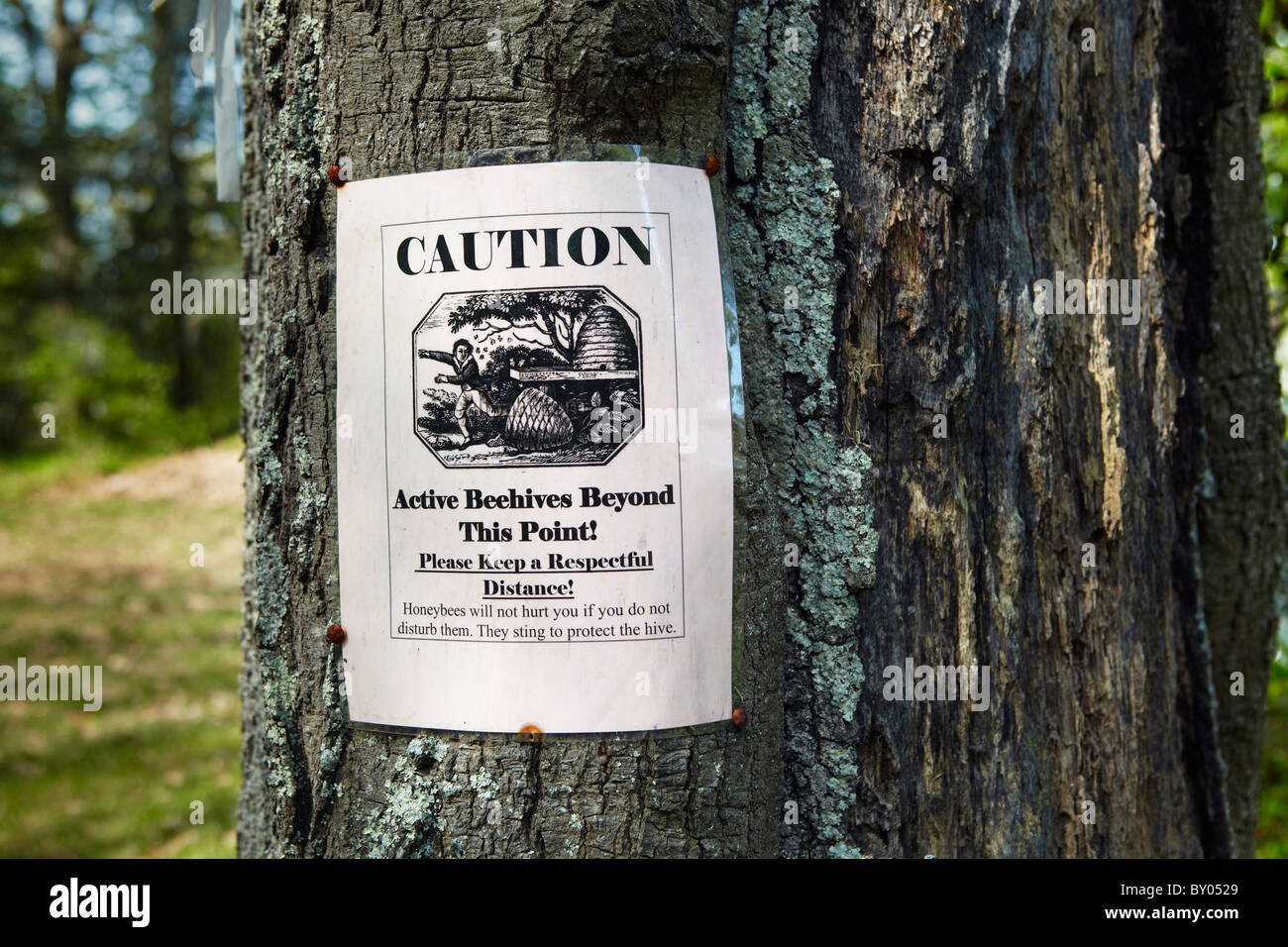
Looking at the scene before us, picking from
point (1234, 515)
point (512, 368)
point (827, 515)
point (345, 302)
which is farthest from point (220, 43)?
point (1234, 515)

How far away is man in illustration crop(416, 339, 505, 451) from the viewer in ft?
4.36

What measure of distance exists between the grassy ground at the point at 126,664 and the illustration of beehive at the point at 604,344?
2.54 meters

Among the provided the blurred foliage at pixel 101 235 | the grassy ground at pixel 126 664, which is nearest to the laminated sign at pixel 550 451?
the grassy ground at pixel 126 664

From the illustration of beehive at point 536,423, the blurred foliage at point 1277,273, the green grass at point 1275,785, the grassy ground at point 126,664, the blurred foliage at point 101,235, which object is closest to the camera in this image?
the illustration of beehive at point 536,423

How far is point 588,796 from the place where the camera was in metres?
1.29

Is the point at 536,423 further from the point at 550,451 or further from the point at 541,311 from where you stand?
the point at 541,311

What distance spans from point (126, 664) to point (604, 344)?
6.41 m

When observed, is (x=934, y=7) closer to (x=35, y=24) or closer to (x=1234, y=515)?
(x=1234, y=515)

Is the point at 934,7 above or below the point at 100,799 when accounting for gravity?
above

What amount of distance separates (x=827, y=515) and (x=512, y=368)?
521 millimetres

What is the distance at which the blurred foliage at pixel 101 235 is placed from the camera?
14828 millimetres

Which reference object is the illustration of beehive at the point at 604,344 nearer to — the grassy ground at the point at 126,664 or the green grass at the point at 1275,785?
the grassy ground at the point at 126,664

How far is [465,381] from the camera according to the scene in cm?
133

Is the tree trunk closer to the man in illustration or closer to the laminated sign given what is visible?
the laminated sign
